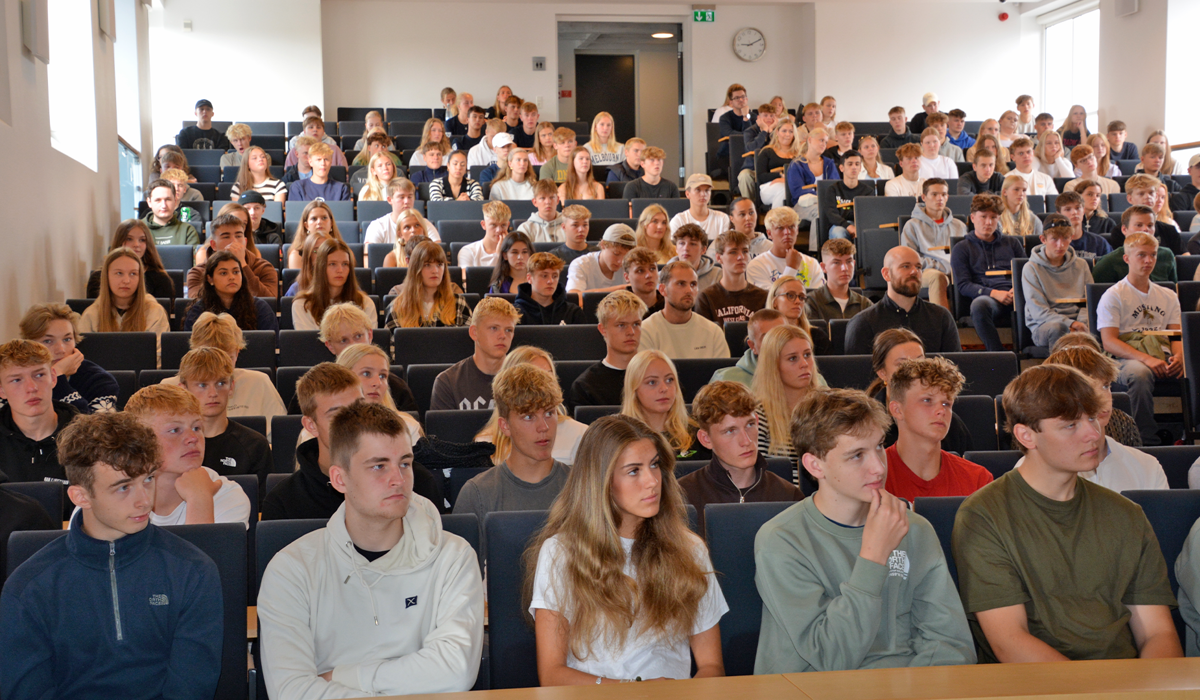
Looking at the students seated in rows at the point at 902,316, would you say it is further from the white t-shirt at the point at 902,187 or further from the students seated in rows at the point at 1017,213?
the white t-shirt at the point at 902,187

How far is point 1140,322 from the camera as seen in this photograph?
5.40 m

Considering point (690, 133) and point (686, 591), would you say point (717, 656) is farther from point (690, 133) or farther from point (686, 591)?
point (690, 133)

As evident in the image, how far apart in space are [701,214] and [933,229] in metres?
1.70

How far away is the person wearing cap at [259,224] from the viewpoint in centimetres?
750

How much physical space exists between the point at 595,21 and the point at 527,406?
38.2 ft

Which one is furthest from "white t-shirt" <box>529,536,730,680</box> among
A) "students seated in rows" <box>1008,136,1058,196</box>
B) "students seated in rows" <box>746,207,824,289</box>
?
"students seated in rows" <box>1008,136,1058,196</box>

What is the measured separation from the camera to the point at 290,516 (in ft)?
9.07

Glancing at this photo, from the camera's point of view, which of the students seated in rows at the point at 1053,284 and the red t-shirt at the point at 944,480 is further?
the students seated in rows at the point at 1053,284

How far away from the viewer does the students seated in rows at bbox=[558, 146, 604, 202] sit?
28.1 ft

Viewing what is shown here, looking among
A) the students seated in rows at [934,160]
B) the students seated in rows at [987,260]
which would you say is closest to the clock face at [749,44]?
the students seated in rows at [934,160]

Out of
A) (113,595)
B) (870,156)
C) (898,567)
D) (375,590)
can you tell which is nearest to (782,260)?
(870,156)

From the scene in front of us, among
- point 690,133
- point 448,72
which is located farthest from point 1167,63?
point 448,72

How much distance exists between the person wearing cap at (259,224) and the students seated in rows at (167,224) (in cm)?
42

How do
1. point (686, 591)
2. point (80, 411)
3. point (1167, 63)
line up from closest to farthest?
point (686, 591), point (80, 411), point (1167, 63)
